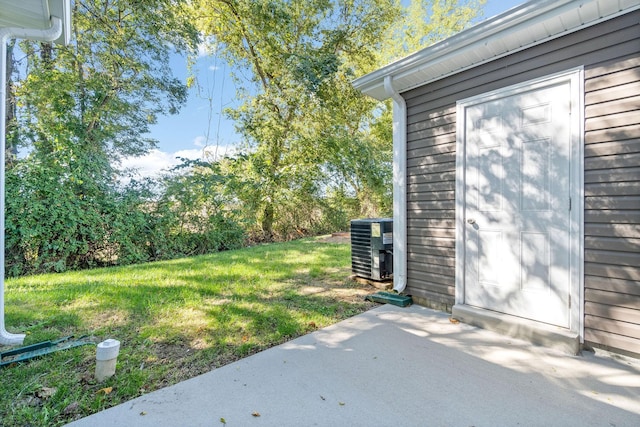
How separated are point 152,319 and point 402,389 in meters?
2.29

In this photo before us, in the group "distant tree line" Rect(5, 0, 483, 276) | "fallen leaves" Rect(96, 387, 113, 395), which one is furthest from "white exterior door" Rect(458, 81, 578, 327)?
"distant tree line" Rect(5, 0, 483, 276)

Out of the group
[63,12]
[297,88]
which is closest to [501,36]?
[63,12]

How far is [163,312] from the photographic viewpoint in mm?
2994

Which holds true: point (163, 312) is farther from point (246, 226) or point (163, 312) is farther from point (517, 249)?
point (246, 226)

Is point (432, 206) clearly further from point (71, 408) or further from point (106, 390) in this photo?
point (71, 408)

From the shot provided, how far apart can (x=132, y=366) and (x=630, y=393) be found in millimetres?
3093

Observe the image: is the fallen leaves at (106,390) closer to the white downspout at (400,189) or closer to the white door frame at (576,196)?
the white downspout at (400,189)

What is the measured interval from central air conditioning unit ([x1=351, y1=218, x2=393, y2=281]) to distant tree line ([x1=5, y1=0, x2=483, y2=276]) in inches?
165

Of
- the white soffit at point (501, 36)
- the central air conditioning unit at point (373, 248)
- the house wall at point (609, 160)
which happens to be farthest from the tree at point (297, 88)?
the house wall at point (609, 160)

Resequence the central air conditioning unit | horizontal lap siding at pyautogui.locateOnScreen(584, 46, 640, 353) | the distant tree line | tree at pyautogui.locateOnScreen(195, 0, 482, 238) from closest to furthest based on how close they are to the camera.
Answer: horizontal lap siding at pyautogui.locateOnScreen(584, 46, 640, 353), the central air conditioning unit, the distant tree line, tree at pyautogui.locateOnScreen(195, 0, 482, 238)

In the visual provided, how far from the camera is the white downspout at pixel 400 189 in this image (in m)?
3.39

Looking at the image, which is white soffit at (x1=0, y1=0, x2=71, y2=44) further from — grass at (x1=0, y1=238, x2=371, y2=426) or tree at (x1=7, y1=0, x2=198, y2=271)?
tree at (x1=7, y1=0, x2=198, y2=271)

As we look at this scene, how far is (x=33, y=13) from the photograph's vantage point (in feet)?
7.59

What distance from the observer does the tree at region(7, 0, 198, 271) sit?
4871mm
